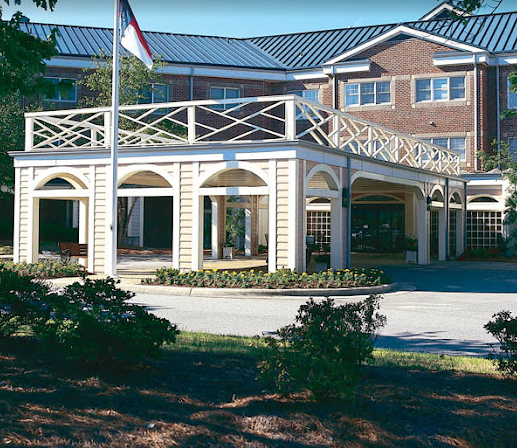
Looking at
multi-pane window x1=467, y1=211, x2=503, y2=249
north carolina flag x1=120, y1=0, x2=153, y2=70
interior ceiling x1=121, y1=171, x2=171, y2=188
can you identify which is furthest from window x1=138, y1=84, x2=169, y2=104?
north carolina flag x1=120, y1=0, x2=153, y2=70

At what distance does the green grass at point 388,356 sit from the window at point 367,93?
2774 centimetres

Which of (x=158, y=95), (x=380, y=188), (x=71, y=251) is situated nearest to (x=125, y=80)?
(x=158, y=95)

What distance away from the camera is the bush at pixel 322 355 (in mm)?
5359

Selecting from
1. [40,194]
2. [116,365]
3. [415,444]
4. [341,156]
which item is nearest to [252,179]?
[341,156]

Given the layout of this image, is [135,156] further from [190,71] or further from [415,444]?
[190,71]

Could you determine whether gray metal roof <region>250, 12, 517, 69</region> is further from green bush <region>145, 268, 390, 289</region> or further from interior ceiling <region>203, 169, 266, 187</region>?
green bush <region>145, 268, 390, 289</region>

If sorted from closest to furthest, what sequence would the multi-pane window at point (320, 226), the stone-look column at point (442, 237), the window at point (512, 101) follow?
the stone-look column at point (442, 237) → the window at point (512, 101) → the multi-pane window at point (320, 226)

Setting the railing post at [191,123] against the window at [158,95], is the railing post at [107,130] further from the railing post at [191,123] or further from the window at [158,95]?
the window at [158,95]

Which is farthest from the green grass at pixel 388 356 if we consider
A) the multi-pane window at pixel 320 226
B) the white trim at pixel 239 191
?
the multi-pane window at pixel 320 226

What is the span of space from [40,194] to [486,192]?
1982 centimetres

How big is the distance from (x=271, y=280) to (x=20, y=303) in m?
9.44

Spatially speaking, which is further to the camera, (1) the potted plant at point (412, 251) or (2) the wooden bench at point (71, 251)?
(1) the potted plant at point (412, 251)

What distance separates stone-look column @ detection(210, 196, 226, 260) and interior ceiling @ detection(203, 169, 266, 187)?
95cm

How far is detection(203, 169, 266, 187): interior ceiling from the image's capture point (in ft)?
71.1
